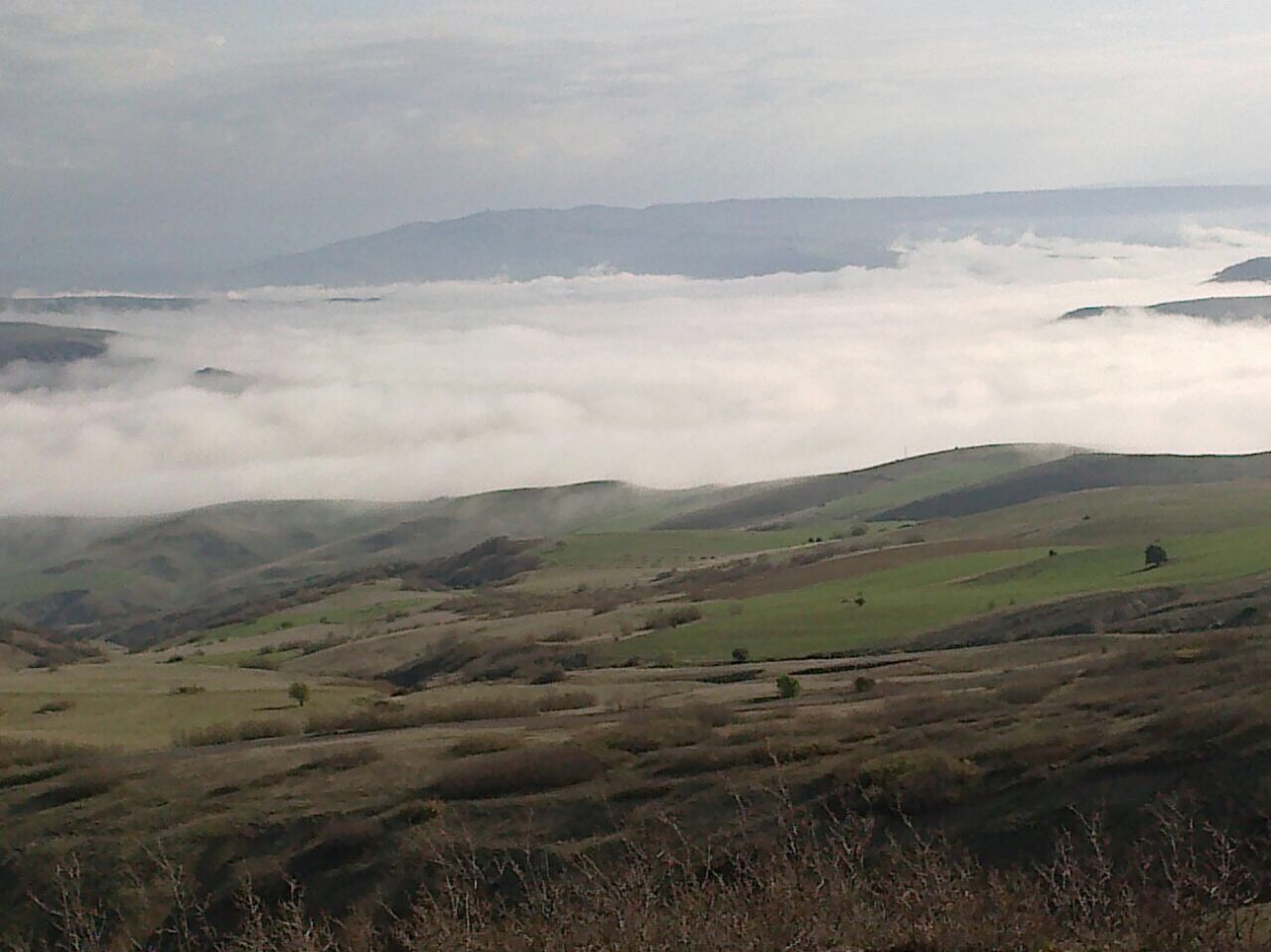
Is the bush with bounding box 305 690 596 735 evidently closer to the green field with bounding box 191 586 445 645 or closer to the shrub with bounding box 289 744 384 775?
the shrub with bounding box 289 744 384 775

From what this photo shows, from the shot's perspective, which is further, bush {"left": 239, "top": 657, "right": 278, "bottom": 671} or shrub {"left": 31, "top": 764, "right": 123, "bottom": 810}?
bush {"left": 239, "top": 657, "right": 278, "bottom": 671}

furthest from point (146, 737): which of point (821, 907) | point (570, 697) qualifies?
point (821, 907)

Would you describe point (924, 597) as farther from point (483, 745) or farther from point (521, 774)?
point (521, 774)

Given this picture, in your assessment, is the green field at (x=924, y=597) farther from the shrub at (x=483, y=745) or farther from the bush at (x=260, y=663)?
the bush at (x=260, y=663)

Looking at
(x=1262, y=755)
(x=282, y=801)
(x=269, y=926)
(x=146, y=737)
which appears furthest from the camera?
(x=146, y=737)

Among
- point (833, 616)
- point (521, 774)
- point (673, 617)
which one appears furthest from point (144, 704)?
point (673, 617)

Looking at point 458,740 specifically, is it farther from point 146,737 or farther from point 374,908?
point 146,737

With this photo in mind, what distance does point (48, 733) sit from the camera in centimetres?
4906

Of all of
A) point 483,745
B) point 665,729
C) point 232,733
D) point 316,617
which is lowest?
point 316,617

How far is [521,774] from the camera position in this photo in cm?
3259

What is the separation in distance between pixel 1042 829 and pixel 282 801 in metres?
17.3

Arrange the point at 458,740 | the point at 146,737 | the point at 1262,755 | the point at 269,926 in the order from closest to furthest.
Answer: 1. the point at 1262,755
2. the point at 269,926
3. the point at 458,740
4. the point at 146,737

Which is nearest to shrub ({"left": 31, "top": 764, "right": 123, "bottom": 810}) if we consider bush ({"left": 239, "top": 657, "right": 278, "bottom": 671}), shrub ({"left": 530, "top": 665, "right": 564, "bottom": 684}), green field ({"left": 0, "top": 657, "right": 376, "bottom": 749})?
green field ({"left": 0, "top": 657, "right": 376, "bottom": 749})

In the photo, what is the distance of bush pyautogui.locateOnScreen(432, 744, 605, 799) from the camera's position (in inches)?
1271
